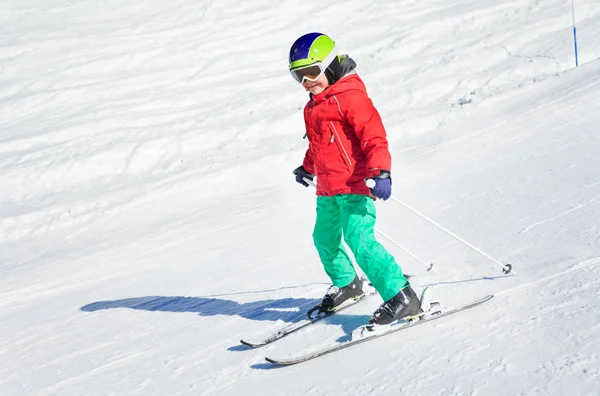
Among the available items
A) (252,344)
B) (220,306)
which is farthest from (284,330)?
(220,306)

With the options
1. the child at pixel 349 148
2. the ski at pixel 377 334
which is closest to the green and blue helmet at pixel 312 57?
the child at pixel 349 148

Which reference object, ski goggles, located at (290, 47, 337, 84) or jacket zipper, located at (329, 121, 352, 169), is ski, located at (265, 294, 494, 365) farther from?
ski goggles, located at (290, 47, 337, 84)

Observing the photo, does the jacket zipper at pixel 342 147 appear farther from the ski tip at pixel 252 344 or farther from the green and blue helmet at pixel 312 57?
the ski tip at pixel 252 344

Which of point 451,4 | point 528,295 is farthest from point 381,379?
point 451,4

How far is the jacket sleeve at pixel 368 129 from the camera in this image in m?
3.65

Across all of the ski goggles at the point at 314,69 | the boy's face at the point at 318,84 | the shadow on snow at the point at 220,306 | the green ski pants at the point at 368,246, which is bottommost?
the shadow on snow at the point at 220,306

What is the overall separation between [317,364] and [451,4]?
13535mm

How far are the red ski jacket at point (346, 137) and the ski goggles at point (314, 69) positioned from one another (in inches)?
4.1

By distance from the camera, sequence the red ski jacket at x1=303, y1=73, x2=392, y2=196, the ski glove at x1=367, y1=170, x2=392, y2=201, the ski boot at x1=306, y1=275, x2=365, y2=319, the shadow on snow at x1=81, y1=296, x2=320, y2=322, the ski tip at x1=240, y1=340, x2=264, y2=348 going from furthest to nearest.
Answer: the shadow on snow at x1=81, y1=296, x2=320, y2=322 < the ski boot at x1=306, y1=275, x2=365, y2=319 < the ski tip at x1=240, y1=340, x2=264, y2=348 < the red ski jacket at x1=303, y1=73, x2=392, y2=196 < the ski glove at x1=367, y1=170, x2=392, y2=201

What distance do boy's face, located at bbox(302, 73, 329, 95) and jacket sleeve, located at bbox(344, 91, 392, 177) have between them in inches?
8.3

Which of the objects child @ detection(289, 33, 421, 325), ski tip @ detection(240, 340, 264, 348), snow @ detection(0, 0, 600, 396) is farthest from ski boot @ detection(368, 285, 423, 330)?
ski tip @ detection(240, 340, 264, 348)

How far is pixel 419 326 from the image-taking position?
3824 mm

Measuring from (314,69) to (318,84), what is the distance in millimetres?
105

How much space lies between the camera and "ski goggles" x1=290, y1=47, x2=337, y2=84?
151 inches
